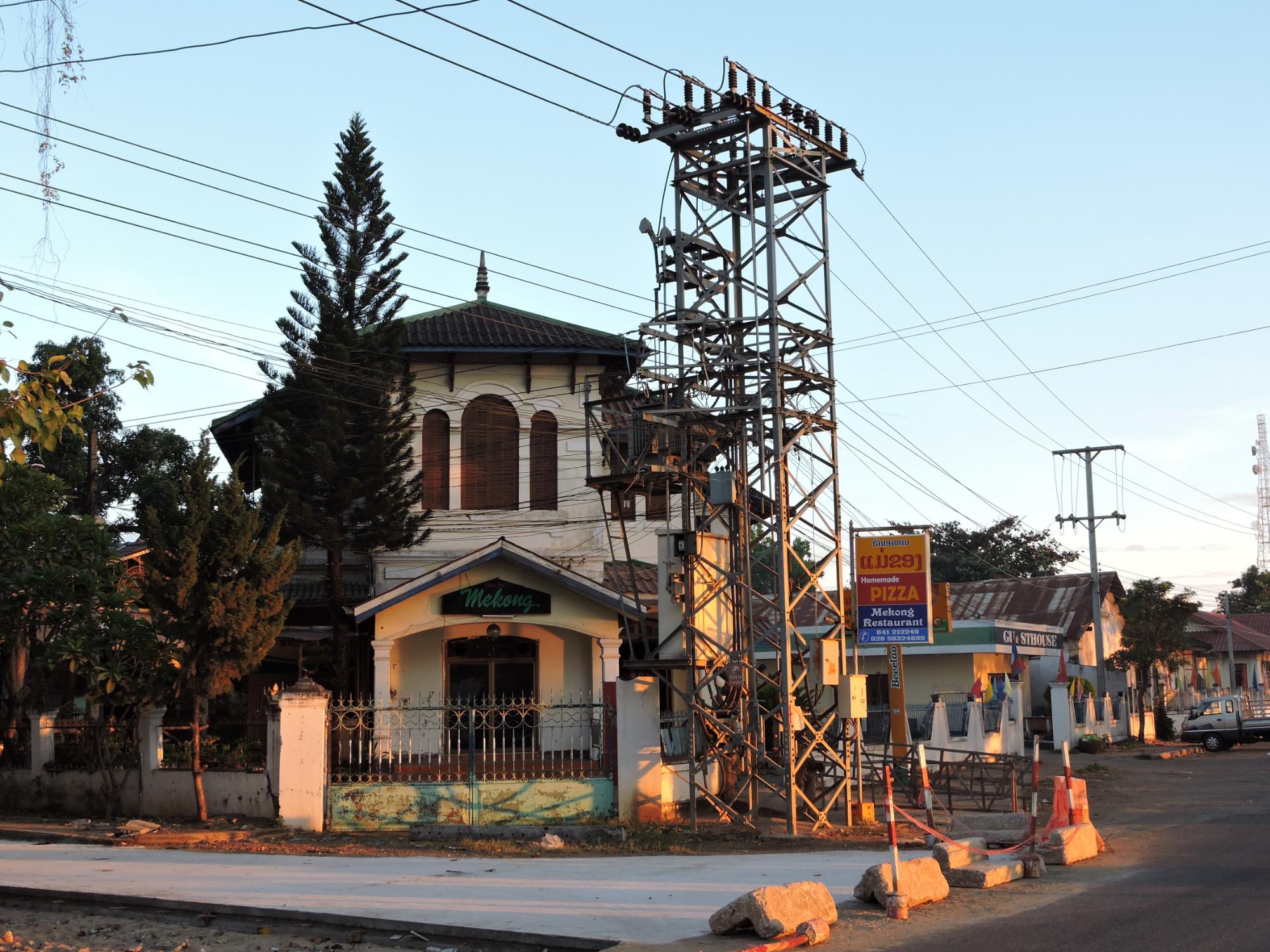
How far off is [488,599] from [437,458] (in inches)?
192

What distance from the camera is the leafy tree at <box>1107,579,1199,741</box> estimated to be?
42906 millimetres

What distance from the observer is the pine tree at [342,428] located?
81.6 feet

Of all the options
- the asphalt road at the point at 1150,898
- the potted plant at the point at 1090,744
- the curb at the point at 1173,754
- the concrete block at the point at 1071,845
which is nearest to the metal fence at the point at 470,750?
the concrete block at the point at 1071,845

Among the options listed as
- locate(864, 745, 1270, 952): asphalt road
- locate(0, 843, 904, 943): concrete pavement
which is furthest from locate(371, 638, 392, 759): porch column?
locate(864, 745, 1270, 952): asphalt road

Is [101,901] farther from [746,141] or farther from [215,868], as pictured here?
[746,141]

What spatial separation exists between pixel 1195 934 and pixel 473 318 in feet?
72.2

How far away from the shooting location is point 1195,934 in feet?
30.0

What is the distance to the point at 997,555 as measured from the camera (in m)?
69.8

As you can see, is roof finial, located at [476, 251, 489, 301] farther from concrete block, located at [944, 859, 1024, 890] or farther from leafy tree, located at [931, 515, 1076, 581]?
leafy tree, located at [931, 515, 1076, 581]

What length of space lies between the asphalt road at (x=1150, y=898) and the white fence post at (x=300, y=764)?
31.0 feet

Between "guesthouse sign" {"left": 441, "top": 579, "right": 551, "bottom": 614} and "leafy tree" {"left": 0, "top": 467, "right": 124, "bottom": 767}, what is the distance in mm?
6100

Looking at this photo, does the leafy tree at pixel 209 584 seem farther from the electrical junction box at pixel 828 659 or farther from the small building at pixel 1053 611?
the small building at pixel 1053 611

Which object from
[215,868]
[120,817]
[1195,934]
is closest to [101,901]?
[215,868]

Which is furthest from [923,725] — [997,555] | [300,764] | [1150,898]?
[997,555]
